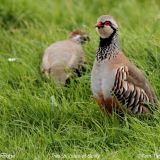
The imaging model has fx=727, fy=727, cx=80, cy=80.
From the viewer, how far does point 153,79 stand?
554 cm

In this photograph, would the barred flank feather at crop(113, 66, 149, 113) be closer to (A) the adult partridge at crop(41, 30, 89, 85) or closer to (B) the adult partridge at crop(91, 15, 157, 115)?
(B) the adult partridge at crop(91, 15, 157, 115)

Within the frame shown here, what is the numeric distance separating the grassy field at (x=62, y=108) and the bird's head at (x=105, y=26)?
0.54 m

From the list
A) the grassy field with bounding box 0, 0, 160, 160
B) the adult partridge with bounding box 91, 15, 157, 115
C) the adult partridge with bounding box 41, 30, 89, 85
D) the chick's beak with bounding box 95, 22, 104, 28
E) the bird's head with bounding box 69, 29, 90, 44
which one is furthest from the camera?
the bird's head with bounding box 69, 29, 90, 44

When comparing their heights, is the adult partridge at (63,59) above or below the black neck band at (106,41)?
below

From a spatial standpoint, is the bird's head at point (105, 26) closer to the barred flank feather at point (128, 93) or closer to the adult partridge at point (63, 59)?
the barred flank feather at point (128, 93)

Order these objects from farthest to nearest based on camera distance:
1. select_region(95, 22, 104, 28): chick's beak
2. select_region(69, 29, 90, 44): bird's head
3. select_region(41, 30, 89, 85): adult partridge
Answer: select_region(69, 29, 90, 44): bird's head
select_region(41, 30, 89, 85): adult partridge
select_region(95, 22, 104, 28): chick's beak

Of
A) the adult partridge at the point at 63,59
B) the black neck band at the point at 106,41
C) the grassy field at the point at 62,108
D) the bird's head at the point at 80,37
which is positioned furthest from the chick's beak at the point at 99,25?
the bird's head at the point at 80,37

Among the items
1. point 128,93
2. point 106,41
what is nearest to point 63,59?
point 106,41

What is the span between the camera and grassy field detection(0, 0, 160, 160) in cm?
472

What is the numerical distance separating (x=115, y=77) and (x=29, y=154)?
34.1 inches

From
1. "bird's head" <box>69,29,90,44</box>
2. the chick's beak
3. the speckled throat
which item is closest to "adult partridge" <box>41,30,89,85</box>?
"bird's head" <box>69,29,90,44</box>

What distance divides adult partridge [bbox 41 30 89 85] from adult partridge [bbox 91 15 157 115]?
0.64 meters

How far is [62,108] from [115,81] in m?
0.47

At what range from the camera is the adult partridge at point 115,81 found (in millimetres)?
5051
